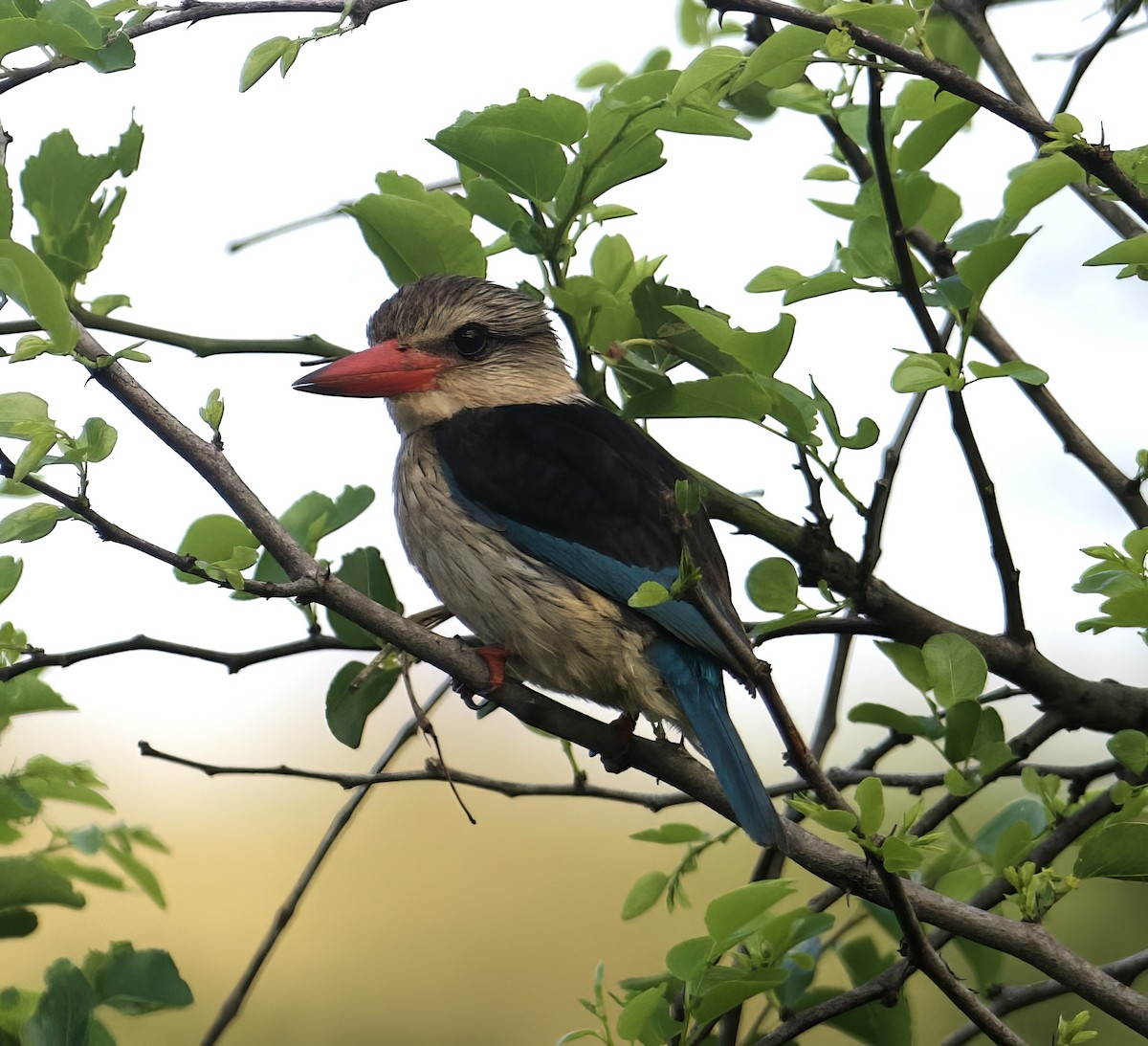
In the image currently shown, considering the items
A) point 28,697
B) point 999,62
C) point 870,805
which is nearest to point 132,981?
point 28,697

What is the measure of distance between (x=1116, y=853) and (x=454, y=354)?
152cm

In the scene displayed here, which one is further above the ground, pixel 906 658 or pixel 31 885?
pixel 906 658

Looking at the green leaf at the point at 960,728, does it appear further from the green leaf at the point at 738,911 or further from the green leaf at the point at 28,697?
the green leaf at the point at 28,697

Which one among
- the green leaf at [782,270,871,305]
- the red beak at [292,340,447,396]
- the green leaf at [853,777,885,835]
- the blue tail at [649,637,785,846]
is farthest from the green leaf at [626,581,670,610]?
the red beak at [292,340,447,396]

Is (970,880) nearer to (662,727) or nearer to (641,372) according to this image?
(662,727)

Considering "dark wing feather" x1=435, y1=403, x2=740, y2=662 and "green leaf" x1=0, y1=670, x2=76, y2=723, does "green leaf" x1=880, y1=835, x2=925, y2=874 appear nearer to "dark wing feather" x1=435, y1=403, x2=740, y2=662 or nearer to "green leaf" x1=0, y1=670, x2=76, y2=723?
"dark wing feather" x1=435, y1=403, x2=740, y2=662

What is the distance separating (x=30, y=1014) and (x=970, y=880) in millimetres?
1224

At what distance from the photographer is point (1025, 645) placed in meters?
1.92

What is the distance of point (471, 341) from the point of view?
8.71 ft

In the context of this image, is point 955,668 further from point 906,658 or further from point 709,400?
point 709,400

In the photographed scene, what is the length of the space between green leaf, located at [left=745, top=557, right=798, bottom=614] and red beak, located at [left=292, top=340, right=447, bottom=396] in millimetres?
818

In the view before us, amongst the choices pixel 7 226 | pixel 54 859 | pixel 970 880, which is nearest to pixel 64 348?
pixel 7 226

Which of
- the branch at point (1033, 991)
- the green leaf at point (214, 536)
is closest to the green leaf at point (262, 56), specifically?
the green leaf at point (214, 536)

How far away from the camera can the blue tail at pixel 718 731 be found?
1.66 m
